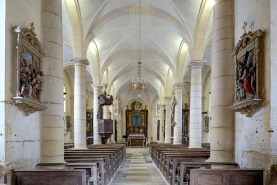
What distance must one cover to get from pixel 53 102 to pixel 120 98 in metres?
28.5

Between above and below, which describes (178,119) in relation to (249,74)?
below

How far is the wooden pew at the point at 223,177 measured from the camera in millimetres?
4555

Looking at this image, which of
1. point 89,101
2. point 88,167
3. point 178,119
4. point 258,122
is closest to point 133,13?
point 178,119

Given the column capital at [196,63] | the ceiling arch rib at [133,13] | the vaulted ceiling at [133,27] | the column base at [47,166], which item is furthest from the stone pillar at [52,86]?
the column capital at [196,63]

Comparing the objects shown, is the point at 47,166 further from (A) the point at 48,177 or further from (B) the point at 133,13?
(B) the point at 133,13

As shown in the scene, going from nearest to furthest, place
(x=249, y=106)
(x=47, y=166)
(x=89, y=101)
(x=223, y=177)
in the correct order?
(x=223, y=177) < (x=249, y=106) < (x=47, y=166) < (x=89, y=101)

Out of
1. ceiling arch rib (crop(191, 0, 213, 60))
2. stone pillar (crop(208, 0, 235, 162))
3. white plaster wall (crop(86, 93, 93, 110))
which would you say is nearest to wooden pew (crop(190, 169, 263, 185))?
stone pillar (crop(208, 0, 235, 162))

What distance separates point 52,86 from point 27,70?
1.29m

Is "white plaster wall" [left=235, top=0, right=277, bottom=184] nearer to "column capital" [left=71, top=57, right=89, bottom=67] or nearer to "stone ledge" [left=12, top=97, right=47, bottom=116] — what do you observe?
"stone ledge" [left=12, top=97, right=47, bottom=116]

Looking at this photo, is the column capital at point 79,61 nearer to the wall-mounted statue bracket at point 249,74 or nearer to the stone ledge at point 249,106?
the wall-mounted statue bracket at point 249,74

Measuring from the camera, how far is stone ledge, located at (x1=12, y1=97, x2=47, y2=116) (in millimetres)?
4551

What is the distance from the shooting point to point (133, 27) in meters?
15.0

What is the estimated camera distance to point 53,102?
20.1ft

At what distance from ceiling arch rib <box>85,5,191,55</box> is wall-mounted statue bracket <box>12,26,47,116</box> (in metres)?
7.41
